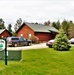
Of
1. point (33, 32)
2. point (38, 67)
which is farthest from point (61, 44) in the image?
point (33, 32)

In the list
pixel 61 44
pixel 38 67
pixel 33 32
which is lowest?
pixel 38 67

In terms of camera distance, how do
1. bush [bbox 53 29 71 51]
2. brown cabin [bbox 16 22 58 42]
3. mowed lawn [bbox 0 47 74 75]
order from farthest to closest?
brown cabin [bbox 16 22 58 42], bush [bbox 53 29 71 51], mowed lawn [bbox 0 47 74 75]

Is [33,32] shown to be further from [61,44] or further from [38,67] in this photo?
[38,67]

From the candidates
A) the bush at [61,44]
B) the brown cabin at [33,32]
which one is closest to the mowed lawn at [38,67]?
the bush at [61,44]

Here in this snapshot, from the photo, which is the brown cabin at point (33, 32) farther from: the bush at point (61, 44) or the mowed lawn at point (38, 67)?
the mowed lawn at point (38, 67)

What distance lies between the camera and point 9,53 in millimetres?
15203

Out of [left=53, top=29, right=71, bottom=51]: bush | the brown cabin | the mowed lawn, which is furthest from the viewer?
the brown cabin

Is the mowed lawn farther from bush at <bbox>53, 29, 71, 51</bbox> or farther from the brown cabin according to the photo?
the brown cabin

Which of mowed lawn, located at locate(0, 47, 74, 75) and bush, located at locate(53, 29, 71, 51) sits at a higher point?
bush, located at locate(53, 29, 71, 51)

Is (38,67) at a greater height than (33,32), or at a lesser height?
lesser

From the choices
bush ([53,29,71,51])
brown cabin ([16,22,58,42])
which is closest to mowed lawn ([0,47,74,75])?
bush ([53,29,71,51])

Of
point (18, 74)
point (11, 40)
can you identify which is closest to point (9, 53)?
point (18, 74)

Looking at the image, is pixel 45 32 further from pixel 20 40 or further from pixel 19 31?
pixel 20 40

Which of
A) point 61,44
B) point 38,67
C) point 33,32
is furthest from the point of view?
point 33,32
